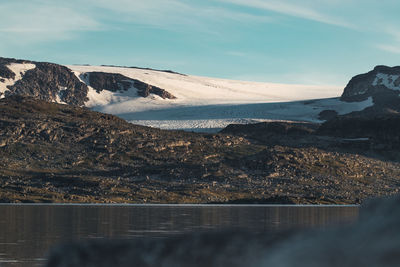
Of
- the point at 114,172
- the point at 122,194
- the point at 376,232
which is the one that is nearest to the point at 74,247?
the point at 376,232

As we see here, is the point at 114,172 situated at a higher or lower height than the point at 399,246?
lower

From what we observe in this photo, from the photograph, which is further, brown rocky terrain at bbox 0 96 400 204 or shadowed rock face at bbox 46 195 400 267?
brown rocky terrain at bbox 0 96 400 204

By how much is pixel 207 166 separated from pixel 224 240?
174358 mm

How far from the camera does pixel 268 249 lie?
7305 millimetres

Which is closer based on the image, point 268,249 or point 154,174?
point 268,249

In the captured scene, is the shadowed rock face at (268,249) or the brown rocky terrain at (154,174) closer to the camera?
the shadowed rock face at (268,249)

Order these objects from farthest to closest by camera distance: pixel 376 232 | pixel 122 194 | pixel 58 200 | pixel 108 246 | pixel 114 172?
pixel 114 172 < pixel 122 194 < pixel 58 200 < pixel 108 246 < pixel 376 232

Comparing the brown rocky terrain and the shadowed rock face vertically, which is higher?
the shadowed rock face

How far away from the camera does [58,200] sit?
456ft

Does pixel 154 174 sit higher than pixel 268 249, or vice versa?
pixel 268 249

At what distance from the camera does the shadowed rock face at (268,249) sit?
634cm

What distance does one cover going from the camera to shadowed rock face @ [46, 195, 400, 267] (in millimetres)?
6344

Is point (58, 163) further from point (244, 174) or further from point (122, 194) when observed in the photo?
point (244, 174)

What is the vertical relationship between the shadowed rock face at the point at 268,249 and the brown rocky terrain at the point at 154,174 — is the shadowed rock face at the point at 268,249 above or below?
above
